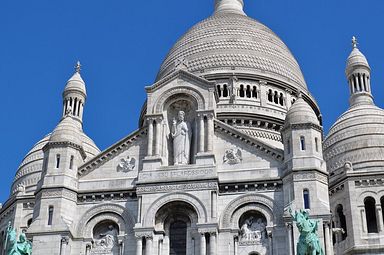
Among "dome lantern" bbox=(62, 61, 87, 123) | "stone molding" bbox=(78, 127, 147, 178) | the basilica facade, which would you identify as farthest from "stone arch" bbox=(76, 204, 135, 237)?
"dome lantern" bbox=(62, 61, 87, 123)

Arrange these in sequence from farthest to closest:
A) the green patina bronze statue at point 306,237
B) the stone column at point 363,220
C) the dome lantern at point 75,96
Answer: the dome lantern at point 75,96 < the stone column at point 363,220 < the green patina bronze statue at point 306,237

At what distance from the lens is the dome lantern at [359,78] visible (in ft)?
179

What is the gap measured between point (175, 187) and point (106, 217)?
11.6ft

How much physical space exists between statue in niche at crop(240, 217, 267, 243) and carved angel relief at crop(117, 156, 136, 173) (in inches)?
248

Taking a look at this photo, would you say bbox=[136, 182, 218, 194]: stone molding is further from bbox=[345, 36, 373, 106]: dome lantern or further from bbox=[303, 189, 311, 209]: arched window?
bbox=[345, 36, 373, 106]: dome lantern

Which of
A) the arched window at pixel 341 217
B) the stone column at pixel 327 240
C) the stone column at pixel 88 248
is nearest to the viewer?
the stone column at pixel 327 240

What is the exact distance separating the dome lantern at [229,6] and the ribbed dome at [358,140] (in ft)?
61.5

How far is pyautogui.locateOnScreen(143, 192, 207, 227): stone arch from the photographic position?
37250mm

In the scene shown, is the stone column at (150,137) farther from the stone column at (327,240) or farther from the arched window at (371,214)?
the arched window at (371,214)

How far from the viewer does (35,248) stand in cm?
3716

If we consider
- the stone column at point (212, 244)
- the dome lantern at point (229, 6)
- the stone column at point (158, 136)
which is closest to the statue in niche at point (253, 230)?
the stone column at point (212, 244)

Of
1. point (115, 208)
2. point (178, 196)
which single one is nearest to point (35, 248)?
point (115, 208)

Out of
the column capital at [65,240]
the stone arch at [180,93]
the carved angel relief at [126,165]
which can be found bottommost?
the column capital at [65,240]

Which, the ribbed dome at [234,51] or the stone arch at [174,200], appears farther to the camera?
the ribbed dome at [234,51]
